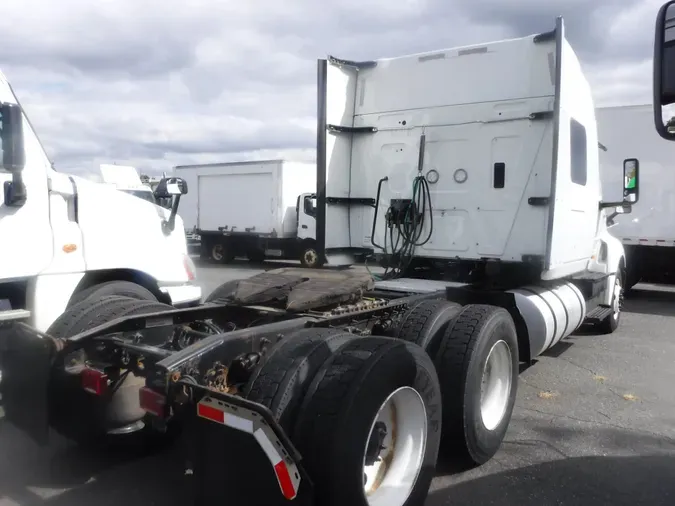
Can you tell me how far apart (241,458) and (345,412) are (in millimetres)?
500

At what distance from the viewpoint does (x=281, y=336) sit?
3.38 m

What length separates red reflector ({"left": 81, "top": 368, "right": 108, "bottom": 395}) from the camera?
3.17m

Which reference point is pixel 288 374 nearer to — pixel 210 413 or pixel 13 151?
pixel 210 413

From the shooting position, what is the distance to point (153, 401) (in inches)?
109

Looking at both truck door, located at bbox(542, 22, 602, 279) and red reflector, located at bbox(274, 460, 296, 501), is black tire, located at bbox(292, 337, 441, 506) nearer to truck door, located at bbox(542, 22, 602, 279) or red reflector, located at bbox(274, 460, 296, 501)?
red reflector, located at bbox(274, 460, 296, 501)

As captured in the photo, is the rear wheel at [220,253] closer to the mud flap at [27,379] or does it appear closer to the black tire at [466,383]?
the black tire at [466,383]

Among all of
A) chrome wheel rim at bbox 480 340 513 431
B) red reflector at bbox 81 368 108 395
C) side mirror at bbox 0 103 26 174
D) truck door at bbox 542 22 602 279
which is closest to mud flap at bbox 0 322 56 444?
red reflector at bbox 81 368 108 395

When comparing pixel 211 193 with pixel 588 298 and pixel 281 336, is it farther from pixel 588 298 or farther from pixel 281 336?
pixel 281 336

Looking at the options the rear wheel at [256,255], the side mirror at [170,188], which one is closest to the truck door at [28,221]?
the side mirror at [170,188]

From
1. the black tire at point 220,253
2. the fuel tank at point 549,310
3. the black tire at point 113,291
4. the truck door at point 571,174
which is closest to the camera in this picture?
the black tire at point 113,291

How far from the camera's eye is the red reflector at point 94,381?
3.17 metres

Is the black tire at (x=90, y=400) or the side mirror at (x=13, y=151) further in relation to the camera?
the side mirror at (x=13, y=151)

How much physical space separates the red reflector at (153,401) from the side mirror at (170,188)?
328cm

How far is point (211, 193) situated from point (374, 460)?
59.8 ft
